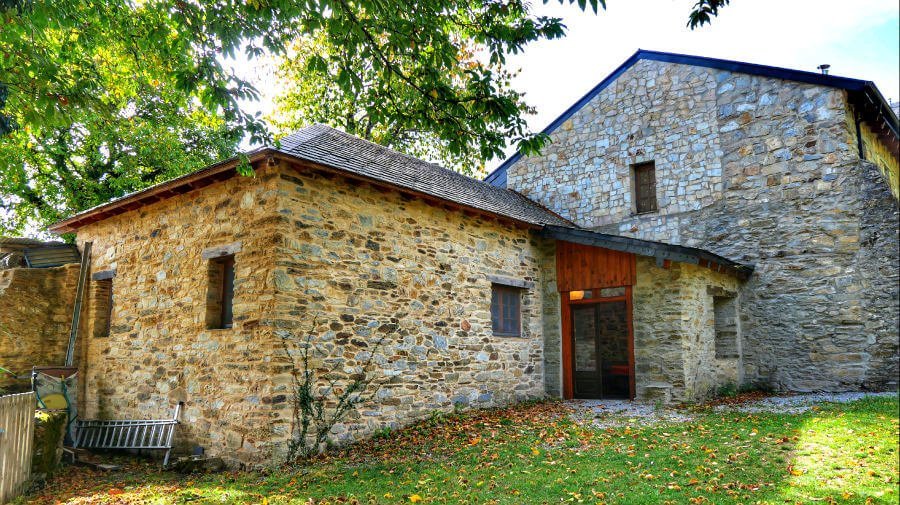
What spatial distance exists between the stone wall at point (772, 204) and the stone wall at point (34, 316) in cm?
1101

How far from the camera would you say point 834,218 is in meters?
11.3

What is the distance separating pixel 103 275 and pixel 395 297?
570 cm

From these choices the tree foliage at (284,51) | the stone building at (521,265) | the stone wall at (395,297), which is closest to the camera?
the tree foliage at (284,51)

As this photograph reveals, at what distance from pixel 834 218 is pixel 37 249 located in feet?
51.2

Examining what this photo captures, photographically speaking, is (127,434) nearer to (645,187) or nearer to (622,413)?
(622,413)

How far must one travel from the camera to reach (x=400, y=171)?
10.4 metres

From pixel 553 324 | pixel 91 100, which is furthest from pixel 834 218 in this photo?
pixel 91 100

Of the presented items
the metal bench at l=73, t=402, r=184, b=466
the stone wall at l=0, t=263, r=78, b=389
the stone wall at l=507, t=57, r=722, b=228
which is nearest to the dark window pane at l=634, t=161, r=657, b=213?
the stone wall at l=507, t=57, r=722, b=228

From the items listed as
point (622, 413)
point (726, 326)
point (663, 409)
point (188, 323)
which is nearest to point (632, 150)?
point (726, 326)

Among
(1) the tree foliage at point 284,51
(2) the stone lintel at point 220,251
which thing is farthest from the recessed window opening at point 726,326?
(2) the stone lintel at point 220,251

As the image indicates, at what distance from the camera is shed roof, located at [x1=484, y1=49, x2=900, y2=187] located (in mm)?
11219

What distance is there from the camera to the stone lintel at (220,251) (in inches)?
326

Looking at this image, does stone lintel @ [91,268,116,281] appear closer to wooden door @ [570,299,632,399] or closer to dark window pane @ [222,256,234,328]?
dark window pane @ [222,256,234,328]

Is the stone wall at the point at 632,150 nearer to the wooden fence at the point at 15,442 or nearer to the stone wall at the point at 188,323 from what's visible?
the stone wall at the point at 188,323
